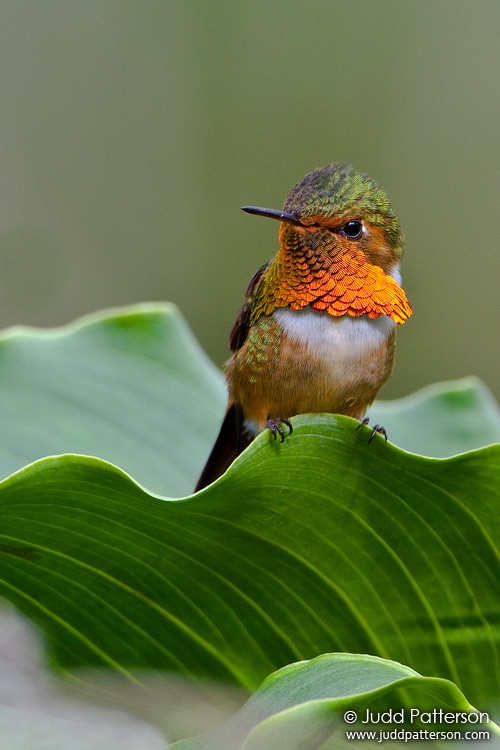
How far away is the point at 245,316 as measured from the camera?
1.66 m

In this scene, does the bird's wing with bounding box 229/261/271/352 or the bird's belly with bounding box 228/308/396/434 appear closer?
the bird's belly with bounding box 228/308/396/434

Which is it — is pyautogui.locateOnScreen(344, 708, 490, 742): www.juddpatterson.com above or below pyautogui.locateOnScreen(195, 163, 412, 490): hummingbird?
below

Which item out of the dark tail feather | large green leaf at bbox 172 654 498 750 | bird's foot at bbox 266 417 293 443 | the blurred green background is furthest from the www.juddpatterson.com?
the blurred green background

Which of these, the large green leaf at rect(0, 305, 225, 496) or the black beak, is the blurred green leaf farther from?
the black beak

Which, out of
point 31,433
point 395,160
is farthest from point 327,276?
point 395,160

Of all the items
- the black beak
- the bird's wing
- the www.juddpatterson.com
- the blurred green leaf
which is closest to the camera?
the www.juddpatterson.com

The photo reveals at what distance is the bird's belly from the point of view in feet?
4.89

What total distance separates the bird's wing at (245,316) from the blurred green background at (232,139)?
3.08 metres

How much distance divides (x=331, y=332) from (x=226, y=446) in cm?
35

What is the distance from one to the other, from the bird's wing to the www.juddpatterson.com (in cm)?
78

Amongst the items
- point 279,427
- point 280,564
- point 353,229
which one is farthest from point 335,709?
point 353,229

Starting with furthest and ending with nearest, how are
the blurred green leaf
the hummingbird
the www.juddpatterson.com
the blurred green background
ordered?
the blurred green background < the blurred green leaf < the hummingbird < the www.juddpatterson.com

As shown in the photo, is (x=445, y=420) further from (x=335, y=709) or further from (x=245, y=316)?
(x=335, y=709)

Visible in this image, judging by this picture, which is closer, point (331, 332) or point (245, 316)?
point (331, 332)
